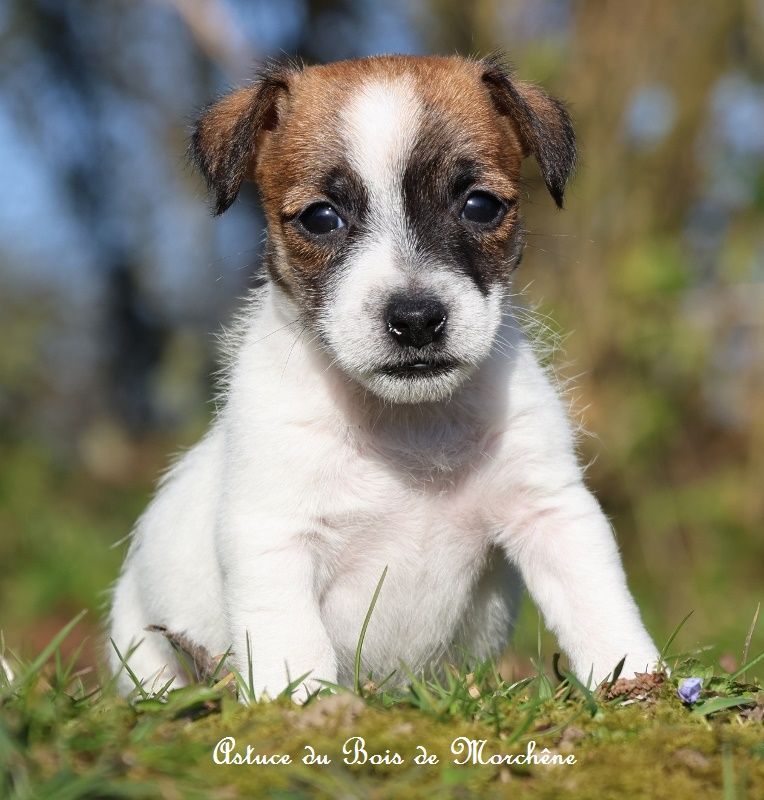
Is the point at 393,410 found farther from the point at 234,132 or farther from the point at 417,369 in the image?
the point at 234,132

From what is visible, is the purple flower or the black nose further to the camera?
the black nose

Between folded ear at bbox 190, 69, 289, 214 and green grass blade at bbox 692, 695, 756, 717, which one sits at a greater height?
folded ear at bbox 190, 69, 289, 214

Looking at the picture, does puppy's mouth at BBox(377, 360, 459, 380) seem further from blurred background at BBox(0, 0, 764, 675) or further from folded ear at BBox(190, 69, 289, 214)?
blurred background at BBox(0, 0, 764, 675)

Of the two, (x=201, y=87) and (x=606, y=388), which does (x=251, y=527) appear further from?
(x=201, y=87)

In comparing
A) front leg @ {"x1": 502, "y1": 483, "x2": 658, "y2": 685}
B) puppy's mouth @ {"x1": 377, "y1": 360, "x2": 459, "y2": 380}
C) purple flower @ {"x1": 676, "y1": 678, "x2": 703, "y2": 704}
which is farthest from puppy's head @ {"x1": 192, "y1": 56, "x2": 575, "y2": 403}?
purple flower @ {"x1": 676, "y1": 678, "x2": 703, "y2": 704}

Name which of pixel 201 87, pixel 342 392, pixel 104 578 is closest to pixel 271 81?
pixel 342 392

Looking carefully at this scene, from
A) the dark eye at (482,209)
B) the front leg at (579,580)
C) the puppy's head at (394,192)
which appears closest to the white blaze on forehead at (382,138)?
the puppy's head at (394,192)

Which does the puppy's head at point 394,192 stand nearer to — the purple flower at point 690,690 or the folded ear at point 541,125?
the folded ear at point 541,125
